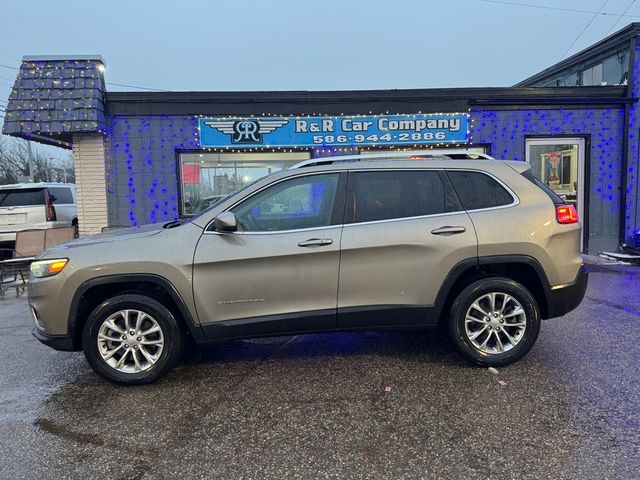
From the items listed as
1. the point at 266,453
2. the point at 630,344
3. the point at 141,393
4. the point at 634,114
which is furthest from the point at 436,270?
the point at 634,114

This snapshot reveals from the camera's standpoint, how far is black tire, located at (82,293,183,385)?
3.95 metres

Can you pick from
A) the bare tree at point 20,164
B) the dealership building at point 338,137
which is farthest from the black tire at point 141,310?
the bare tree at point 20,164

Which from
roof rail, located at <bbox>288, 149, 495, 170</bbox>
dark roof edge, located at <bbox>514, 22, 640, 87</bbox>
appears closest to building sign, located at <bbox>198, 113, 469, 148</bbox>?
dark roof edge, located at <bbox>514, 22, 640, 87</bbox>

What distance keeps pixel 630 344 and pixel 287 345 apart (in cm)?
341

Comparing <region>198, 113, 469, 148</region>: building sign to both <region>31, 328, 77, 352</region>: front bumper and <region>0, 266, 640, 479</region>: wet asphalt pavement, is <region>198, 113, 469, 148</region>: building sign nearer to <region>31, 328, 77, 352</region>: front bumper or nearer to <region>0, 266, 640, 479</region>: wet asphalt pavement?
<region>0, 266, 640, 479</region>: wet asphalt pavement

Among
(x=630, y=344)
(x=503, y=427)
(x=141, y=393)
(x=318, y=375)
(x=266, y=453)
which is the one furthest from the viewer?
(x=630, y=344)

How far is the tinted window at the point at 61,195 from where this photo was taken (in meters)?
11.7

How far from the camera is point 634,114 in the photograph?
10016 millimetres

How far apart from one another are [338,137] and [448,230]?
6.20 metres

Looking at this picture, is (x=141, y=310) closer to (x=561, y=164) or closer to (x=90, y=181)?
(x=90, y=181)

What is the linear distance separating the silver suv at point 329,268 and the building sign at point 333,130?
573cm

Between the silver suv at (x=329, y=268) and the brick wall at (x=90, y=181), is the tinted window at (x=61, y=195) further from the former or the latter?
the silver suv at (x=329, y=268)

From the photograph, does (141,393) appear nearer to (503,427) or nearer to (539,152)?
(503,427)

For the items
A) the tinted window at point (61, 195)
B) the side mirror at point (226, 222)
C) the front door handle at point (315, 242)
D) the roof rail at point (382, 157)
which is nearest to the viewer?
the side mirror at point (226, 222)
